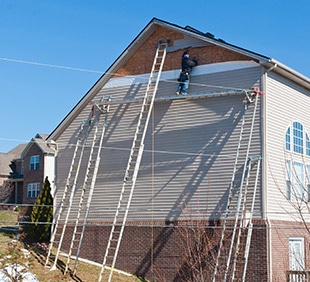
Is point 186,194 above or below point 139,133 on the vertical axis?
below

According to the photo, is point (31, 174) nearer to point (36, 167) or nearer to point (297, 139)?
point (36, 167)

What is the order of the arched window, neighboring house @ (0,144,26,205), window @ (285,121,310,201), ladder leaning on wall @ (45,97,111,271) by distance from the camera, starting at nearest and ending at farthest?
window @ (285,121,310,201)
the arched window
ladder leaning on wall @ (45,97,111,271)
neighboring house @ (0,144,26,205)

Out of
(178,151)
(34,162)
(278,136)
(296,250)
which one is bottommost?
(296,250)

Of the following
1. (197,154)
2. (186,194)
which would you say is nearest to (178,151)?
(197,154)

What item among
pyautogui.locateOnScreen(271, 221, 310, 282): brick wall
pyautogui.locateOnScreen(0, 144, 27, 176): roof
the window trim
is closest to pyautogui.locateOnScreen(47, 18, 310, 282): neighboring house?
pyautogui.locateOnScreen(271, 221, 310, 282): brick wall

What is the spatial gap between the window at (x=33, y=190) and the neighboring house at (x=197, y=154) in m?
26.7

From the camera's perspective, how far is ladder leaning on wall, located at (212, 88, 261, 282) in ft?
64.5

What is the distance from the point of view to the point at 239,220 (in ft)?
66.7

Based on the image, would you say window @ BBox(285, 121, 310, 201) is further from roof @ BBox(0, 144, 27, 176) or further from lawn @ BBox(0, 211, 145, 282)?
roof @ BBox(0, 144, 27, 176)

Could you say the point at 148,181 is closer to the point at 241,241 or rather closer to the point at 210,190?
the point at 210,190

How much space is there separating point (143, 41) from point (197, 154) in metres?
5.50

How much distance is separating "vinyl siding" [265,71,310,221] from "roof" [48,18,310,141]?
1.58ft

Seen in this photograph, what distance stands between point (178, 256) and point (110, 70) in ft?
27.0

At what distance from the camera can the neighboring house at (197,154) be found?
20750 mm
